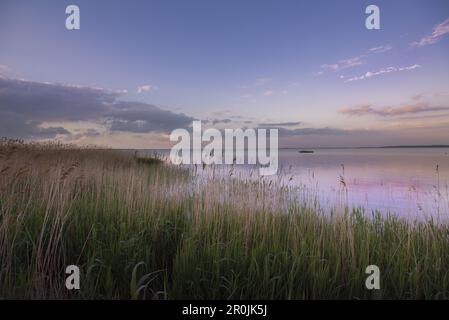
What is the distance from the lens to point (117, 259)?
10.8 ft

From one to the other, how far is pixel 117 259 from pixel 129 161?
41.8 ft

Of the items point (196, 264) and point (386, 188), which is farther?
point (386, 188)

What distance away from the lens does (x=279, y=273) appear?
305 centimetres

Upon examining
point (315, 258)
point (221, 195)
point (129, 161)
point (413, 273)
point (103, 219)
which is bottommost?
point (413, 273)

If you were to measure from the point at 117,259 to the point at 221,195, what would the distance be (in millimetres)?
3085

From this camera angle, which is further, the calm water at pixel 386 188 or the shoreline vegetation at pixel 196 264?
the calm water at pixel 386 188

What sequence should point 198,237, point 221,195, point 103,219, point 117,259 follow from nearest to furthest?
point 117,259 → point 198,237 → point 103,219 → point 221,195

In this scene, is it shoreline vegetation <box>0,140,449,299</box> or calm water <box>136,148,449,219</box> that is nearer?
shoreline vegetation <box>0,140,449,299</box>

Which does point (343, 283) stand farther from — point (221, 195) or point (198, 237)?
point (221, 195)
